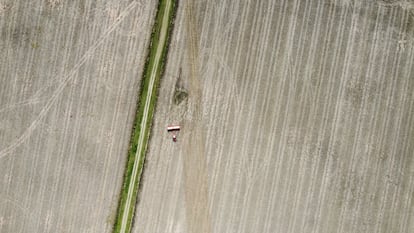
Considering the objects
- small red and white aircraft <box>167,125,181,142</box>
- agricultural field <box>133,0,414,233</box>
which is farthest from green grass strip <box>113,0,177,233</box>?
agricultural field <box>133,0,414,233</box>

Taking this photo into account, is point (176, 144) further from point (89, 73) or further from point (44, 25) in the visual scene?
point (44, 25)

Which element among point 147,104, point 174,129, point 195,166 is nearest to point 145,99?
point 147,104

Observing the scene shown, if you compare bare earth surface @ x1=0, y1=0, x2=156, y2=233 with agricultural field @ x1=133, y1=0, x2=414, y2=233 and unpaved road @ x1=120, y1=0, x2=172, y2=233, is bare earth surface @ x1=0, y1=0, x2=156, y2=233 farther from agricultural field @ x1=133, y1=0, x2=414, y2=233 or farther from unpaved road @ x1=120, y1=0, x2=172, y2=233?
agricultural field @ x1=133, y1=0, x2=414, y2=233

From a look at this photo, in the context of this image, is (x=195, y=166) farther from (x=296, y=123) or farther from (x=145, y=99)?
(x=296, y=123)

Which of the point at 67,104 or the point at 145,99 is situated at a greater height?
the point at 145,99

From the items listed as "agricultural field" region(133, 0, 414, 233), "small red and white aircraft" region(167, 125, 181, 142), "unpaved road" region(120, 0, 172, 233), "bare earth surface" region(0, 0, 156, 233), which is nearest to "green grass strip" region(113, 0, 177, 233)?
"unpaved road" region(120, 0, 172, 233)

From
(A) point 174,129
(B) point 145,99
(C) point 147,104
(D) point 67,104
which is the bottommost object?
(A) point 174,129
